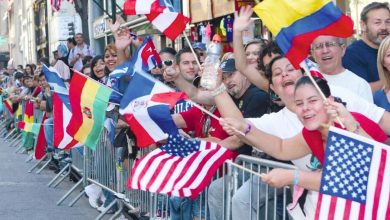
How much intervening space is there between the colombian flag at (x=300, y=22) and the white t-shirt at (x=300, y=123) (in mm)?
514

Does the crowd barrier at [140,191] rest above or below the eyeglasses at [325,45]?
below

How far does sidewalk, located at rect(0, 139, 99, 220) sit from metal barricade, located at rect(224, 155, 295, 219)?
4397 millimetres

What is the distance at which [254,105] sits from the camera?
625cm

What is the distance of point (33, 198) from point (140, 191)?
3.69 meters

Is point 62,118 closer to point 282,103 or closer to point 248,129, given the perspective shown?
point 282,103

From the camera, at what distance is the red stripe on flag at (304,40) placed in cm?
475

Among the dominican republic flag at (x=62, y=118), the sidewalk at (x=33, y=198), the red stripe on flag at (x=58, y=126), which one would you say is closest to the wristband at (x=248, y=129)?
the dominican republic flag at (x=62, y=118)

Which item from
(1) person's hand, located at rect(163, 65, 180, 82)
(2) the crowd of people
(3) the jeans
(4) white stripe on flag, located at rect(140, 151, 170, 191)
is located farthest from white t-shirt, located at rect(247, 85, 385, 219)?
(1) person's hand, located at rect(163, 65, 180, 82)

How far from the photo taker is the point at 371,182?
4324 millimetres

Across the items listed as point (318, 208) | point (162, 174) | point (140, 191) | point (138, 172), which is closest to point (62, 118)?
point (140, 191)

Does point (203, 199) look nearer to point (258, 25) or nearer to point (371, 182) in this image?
point (371, 182)

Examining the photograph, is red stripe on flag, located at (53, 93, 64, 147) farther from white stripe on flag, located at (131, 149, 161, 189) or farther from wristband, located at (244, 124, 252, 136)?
wristband, located at (244, 124, 252, 136)

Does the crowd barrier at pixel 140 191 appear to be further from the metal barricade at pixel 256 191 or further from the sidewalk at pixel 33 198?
the sidewalk at pixel 33 198

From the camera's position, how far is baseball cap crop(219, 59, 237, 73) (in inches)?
261
